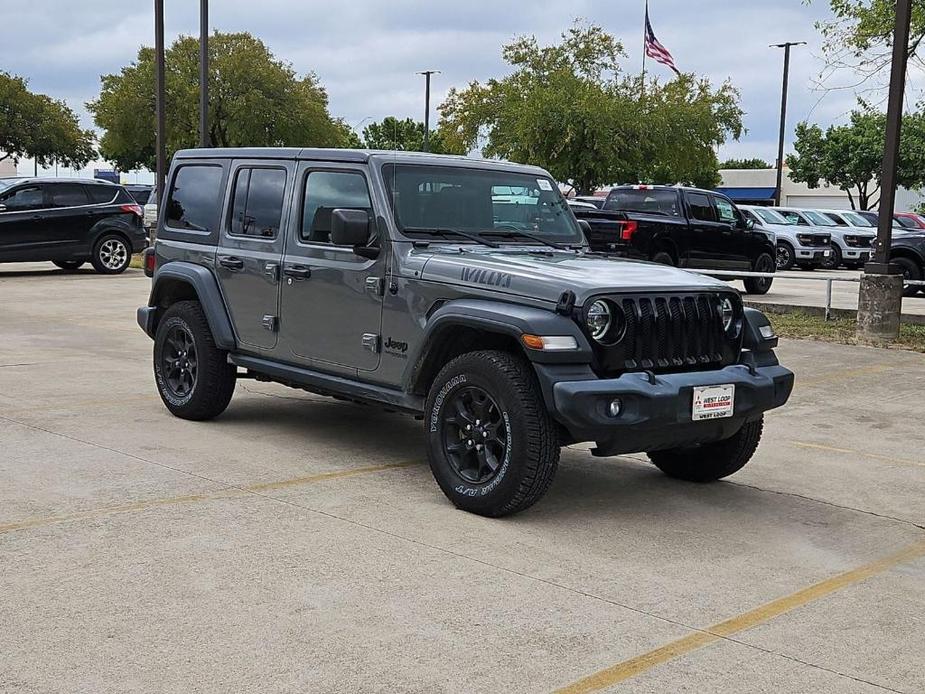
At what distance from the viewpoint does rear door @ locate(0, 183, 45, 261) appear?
20.6 metres

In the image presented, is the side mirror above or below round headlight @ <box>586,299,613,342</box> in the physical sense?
above

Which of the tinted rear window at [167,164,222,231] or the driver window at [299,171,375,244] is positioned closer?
the driver window at [299,171,375,244]

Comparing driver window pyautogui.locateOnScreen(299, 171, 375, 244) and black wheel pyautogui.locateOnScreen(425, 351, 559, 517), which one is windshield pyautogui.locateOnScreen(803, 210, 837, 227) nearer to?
driver window pyautogui.locateOnScreen(299, 171, 375, 244)

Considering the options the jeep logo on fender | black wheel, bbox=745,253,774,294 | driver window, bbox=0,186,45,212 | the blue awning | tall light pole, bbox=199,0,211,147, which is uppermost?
tall light pole, bbox=199,0,211,147

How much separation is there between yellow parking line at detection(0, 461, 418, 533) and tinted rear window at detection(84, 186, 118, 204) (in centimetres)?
1598

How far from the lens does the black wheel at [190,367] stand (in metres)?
8.09

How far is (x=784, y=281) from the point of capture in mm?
25281

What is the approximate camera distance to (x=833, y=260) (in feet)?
99.0

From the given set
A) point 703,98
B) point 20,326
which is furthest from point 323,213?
point 703,98

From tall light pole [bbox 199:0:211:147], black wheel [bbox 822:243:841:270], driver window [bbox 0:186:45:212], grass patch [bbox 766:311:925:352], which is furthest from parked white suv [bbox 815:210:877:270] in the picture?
driver window [bbox 0:186:45:212]

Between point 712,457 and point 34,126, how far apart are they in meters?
60.1

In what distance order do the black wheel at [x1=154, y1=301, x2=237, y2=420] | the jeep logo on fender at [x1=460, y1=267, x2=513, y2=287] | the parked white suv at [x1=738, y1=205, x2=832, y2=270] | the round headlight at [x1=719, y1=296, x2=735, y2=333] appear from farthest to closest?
the parked white suv at [x1=738, y1=205, x2=832, y2=270] → the black wheel at [x1=154, y1=301, x2=237, y2=420] → the round headlight at [x1=719, y1=296, x2=735, y2=333] → the jeep logo on fender at [x1=460, y1=267, x2=513, y2=287]

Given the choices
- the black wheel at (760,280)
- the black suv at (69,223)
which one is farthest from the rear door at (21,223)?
the black wheel at (760,280)

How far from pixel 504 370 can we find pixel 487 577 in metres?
1.17
